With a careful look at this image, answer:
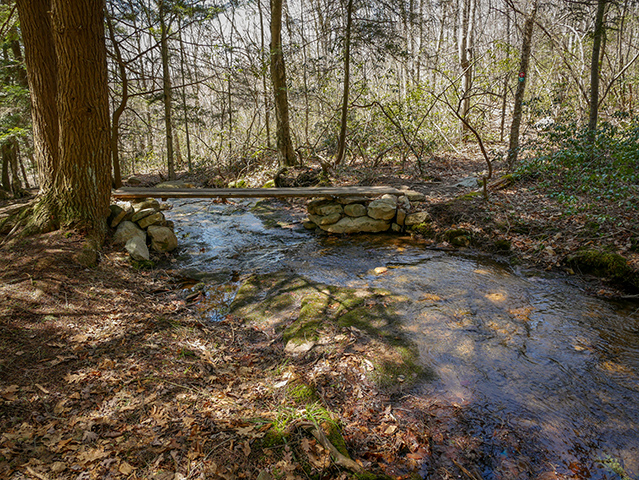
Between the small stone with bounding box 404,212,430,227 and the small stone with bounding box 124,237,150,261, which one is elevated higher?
the small stone with bounding box 404,212,430,227

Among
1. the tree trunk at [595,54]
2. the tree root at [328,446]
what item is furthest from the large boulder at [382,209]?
the tree root at [328,446]

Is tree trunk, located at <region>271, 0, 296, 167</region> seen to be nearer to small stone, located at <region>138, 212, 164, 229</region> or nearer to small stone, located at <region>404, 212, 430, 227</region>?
small stone, located at <region>404, 212, 430, 227</region>

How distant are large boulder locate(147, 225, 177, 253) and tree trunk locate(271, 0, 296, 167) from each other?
6261mm

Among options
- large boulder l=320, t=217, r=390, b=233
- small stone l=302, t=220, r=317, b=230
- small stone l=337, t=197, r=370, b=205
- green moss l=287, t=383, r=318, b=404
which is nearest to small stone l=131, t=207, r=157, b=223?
small stone l=302, t=220, r=317, b=230

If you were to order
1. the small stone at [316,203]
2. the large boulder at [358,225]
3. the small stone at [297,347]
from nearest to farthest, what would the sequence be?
1. the small stone at [297,347]
2. the large boulder at [358,225]
3. the small stone at [316,203]

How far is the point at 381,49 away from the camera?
8.80m

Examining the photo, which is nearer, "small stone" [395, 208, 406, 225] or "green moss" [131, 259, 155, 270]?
"green moss" [131, 259, 155, 270]

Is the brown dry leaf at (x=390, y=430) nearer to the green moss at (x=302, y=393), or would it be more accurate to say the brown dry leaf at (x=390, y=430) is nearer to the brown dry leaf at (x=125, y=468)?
the green moss at (x=302, y=393)

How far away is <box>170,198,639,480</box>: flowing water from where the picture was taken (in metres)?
2.54

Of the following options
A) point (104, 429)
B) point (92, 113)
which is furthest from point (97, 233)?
point (104, 429)

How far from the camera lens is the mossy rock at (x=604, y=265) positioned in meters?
4.36

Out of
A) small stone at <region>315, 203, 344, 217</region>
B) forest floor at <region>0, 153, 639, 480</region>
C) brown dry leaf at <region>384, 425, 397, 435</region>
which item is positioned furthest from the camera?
small stone at <region>315, 203, 344, 217</region>

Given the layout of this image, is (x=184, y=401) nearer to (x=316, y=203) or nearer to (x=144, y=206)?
(x=144, y=206)

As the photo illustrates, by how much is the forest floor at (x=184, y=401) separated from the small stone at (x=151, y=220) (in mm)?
1677
